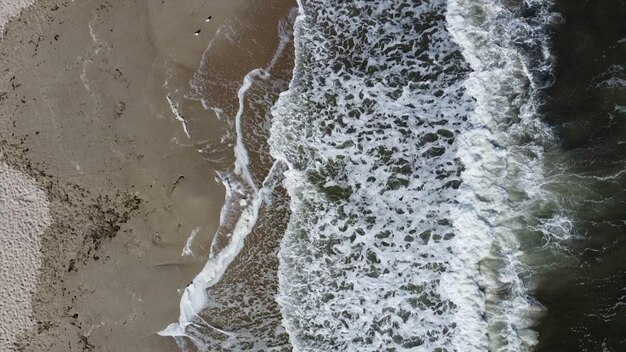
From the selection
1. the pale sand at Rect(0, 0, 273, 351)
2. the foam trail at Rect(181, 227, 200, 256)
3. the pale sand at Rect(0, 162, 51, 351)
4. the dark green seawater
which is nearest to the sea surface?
the dark green seawater

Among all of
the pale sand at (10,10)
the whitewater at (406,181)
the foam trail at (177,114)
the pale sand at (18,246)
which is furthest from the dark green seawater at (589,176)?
the pale sand at (10,10)

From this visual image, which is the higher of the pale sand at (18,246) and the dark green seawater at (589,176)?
the pale sand at (18,246)

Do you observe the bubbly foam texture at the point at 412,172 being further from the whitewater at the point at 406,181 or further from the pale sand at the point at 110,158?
the pale sand at the point at 110,158

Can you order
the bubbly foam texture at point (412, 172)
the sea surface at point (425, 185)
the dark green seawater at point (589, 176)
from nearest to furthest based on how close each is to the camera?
the dark green seawater at point (589, 176) → the sea surface at point (425, 185) → the bubbly foam texture at point (412, 172)

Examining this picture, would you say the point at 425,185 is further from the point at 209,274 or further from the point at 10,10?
the point at 10,10

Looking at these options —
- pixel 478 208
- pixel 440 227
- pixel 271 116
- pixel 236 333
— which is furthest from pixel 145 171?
pixel 478 208

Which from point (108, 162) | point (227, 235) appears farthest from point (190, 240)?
point (108, 162)

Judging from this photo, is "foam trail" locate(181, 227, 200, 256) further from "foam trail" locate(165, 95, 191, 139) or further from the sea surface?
"foam trail" locate(165, 95, 191, 139)
